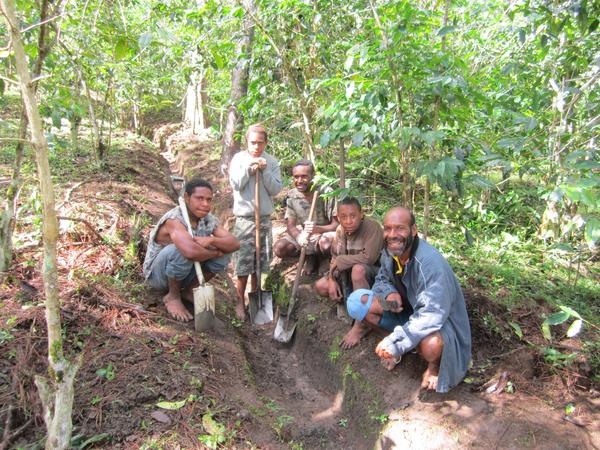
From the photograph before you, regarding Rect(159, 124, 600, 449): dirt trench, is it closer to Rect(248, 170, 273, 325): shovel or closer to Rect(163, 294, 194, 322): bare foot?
Rect(248, 170, 273, 325): shovel

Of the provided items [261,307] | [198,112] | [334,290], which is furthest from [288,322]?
[198,112]

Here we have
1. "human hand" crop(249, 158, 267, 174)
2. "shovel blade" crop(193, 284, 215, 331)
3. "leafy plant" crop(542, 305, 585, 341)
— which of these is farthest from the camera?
"human hand" crop(249, 158, 267, 174)

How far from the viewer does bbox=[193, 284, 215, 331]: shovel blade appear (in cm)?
394

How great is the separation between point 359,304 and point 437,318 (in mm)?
787

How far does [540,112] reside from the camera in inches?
167

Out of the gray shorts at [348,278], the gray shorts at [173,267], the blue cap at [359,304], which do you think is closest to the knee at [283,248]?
the gray shorts at [348,278]

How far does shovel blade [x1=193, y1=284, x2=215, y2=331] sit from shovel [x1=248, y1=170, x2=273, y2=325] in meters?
1.12

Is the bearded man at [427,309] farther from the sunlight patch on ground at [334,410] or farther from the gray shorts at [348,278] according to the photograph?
the sunlight patch on ground at [334,410]

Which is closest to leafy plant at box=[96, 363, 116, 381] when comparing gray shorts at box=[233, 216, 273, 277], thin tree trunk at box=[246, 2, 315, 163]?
gray shorts at box=[233, 216, 273, 277]

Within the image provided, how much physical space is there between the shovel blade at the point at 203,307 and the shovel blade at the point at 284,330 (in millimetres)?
1037

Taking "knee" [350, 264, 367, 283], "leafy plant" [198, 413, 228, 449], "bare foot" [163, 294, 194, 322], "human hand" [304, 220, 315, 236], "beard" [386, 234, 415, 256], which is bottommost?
"leafy plant" [198, 413, 228, 449]

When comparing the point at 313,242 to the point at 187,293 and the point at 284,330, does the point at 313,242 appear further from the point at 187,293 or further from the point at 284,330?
the point at 187,293

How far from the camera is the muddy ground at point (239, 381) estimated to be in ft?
8.85

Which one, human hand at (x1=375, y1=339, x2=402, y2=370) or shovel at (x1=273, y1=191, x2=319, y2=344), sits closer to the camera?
human hand at (x1=375, y1=339, x2=402, y2=370)
